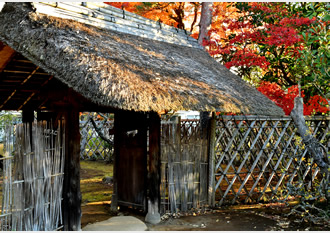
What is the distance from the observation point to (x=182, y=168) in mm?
6359

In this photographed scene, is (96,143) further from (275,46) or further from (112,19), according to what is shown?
(275,46)

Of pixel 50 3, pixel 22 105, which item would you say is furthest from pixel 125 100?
pixel 22 105

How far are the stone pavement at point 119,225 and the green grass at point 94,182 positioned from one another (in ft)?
6.37

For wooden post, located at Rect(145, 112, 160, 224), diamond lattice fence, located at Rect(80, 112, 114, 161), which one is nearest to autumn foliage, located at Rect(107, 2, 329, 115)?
wooden post, located at Rect(145, 112, 160, 224)

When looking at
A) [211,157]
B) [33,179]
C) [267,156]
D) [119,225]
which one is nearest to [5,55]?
[33,179]

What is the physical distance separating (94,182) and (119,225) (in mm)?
4168

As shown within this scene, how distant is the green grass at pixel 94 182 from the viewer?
310 inches

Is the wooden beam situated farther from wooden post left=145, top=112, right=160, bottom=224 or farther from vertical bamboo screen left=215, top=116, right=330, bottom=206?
vertical bamboo screen left=215, top=116, right=330, bottom=206

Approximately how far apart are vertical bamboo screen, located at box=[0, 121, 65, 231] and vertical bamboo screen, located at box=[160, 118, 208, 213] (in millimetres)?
2013

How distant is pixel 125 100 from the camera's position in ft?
14.5

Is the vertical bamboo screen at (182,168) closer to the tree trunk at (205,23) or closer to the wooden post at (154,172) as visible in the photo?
the wooden post at (154,172)

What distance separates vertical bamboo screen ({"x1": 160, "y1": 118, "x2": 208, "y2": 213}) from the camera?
20.3ft

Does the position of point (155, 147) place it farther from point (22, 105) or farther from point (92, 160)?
point (92, 160)

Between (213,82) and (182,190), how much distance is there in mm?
2121
